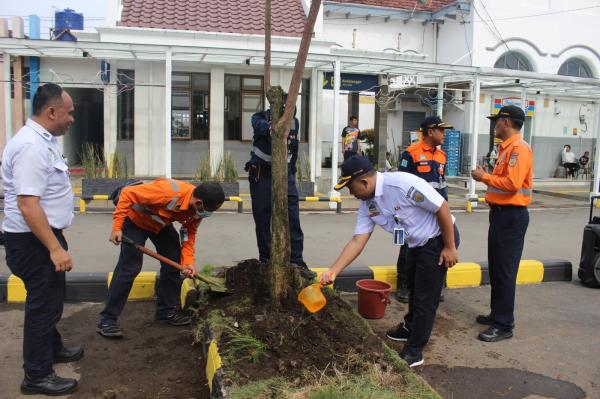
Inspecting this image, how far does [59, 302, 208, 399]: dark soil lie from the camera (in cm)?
350

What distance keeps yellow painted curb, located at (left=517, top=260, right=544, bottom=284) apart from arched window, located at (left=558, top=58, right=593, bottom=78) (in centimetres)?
1654

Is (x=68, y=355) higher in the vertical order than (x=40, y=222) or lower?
lower

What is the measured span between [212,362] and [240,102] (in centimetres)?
1235

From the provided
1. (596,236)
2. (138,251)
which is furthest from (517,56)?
(138,251)

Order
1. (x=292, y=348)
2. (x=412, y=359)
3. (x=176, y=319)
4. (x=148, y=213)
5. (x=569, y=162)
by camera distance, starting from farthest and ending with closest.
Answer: (x=569, y=162)
(x=176, y=319)
(x=148, y=213)
(x=412, y=359)
(x=292, y=348)

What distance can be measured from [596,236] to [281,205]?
387 cm

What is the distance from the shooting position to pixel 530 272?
20.6 feet

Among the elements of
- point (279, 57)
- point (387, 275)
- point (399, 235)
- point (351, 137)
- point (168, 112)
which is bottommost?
point (387, 275)

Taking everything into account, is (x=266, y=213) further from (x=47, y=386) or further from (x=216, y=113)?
(x=216, y=113)

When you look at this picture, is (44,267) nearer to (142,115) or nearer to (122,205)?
(122,205)

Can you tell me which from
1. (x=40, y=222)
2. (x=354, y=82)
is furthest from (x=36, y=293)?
(x=354, y=82)

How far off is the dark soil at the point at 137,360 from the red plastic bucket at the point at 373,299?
157 centimetres

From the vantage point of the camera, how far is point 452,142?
17859 mm

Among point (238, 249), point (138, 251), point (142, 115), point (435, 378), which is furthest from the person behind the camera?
point (142, 115)
